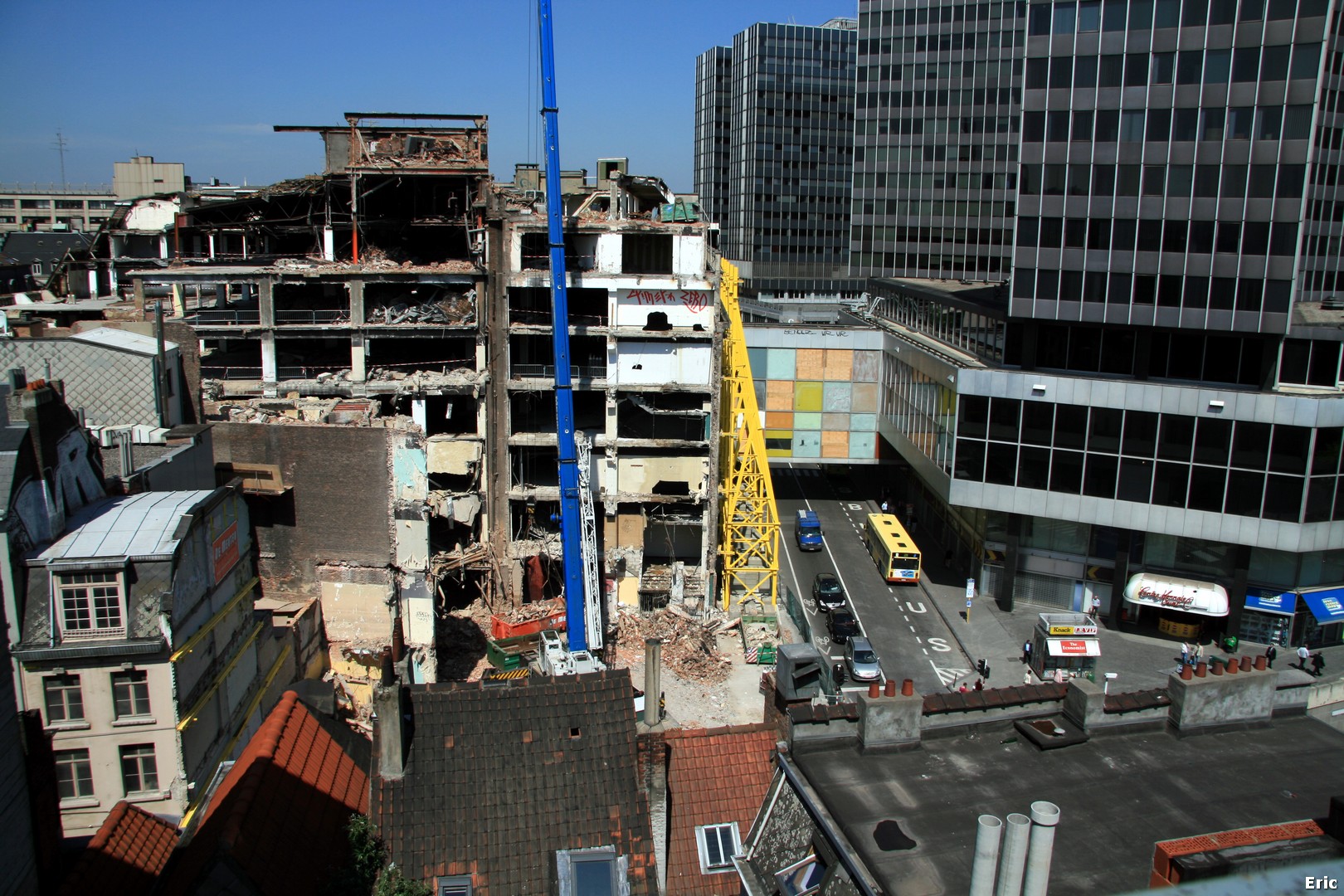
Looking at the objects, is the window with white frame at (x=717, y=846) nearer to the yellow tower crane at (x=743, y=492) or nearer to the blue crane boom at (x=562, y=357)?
the blue crane boom at (x=562, y=357)

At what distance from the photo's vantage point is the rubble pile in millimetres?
38094

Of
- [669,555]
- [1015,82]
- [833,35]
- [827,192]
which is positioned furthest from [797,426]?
[833,35]

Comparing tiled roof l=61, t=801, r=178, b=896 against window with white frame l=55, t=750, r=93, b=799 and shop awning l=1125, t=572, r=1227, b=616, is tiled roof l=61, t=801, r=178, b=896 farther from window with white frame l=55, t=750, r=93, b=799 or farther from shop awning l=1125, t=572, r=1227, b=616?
shop awning l=1125, t=572, r=1227, b=616

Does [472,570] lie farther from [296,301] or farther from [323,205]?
[323,205]

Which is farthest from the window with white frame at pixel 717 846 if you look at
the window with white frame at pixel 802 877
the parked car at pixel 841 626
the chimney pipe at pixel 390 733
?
the parked car at pixel 841 626

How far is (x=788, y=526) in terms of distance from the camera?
57.7 m

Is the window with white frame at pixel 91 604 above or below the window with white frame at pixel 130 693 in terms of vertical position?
above

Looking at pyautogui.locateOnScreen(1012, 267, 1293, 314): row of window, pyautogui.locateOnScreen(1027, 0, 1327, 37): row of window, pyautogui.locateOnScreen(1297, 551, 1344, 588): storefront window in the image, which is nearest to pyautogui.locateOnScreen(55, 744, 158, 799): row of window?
pyautogui.locateOnScreen(1012, 267, 1293, 314): row of window

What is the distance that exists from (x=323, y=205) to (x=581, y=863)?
40168 mm

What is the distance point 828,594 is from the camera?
45031 millimetres

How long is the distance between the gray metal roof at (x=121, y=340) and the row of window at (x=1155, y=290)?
3477 centimetres

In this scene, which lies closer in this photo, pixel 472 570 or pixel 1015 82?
pixel 472 570

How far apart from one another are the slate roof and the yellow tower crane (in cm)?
2564

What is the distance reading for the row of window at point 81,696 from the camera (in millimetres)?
18828
